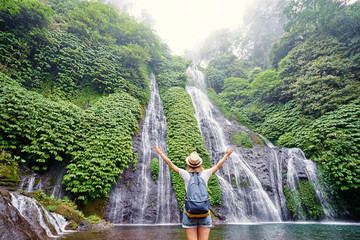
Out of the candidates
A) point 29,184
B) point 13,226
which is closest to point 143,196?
point 29,184

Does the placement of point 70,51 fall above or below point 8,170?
above

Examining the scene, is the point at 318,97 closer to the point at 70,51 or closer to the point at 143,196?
the point at 143,196

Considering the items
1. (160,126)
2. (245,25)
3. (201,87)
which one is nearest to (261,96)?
(201,87)

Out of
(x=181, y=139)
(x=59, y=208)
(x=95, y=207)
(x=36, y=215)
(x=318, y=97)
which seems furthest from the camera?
(x=318, y=97)

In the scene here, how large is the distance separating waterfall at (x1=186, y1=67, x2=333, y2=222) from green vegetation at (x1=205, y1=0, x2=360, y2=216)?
1.00 m

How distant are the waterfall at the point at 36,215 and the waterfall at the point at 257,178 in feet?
24.3

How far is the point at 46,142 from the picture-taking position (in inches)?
261

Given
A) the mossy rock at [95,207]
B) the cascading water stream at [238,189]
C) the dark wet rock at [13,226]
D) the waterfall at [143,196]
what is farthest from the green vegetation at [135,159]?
the cascading water stream at [238,189]

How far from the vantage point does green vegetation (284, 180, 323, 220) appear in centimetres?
858

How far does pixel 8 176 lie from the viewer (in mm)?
5391

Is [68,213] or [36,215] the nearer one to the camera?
[36,215]

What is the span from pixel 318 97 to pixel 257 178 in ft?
25.6

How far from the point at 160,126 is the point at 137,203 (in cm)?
618

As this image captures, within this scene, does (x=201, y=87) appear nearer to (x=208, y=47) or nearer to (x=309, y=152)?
(x=309, y=152)
